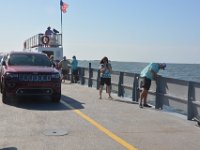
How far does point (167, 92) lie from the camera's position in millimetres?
11992

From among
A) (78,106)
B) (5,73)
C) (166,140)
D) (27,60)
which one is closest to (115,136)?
(166,140)

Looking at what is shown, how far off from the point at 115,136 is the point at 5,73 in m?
5.66

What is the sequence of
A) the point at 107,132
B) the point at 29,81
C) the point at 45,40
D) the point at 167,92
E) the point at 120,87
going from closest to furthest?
the point at 107,132, the point at 167,92, the point at 29,81, the point at 120,87, the point at 45,40

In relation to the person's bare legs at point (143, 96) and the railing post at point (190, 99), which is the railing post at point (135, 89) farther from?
the railing post at point (190, 99)

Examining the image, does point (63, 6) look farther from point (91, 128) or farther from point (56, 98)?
point (91, 128)

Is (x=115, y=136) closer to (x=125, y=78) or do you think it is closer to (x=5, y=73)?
(x=5, y=73)

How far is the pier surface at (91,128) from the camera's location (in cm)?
728

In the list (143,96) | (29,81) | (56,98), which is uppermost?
(29,81)

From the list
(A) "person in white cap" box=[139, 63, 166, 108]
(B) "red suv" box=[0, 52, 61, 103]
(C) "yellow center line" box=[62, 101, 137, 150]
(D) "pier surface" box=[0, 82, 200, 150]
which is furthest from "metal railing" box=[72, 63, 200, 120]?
(B) "red suv" box=[0, 52, 61, 103]

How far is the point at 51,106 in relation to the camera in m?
12.3

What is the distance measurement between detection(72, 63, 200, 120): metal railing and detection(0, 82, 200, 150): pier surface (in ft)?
1.14

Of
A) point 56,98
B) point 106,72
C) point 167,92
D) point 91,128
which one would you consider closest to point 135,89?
point 106,72

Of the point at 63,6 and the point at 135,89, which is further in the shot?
the point at 63,6

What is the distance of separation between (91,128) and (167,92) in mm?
3924
